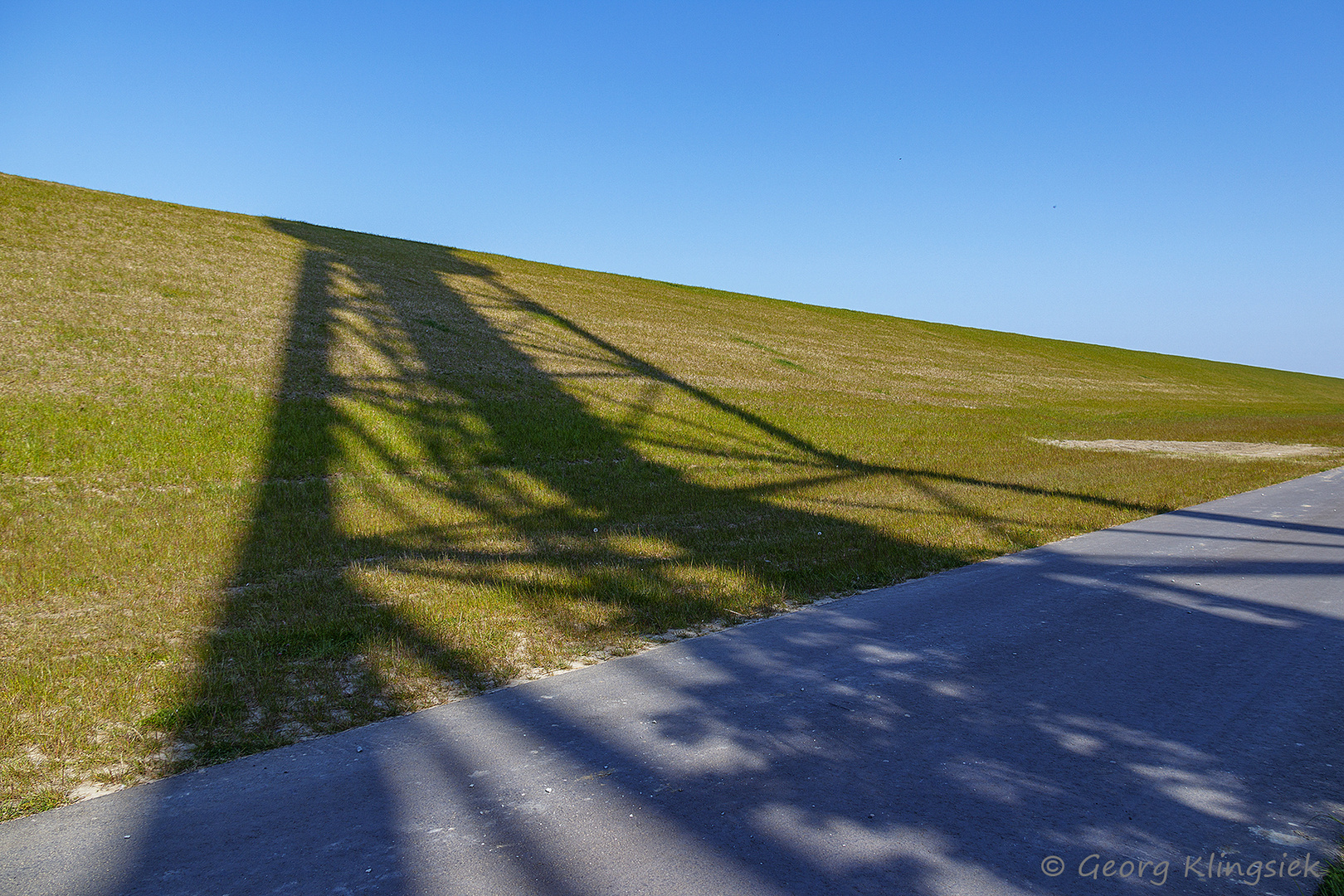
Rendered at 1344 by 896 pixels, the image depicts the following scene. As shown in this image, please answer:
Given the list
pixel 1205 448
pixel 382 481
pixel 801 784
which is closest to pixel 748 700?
pixel 801 784

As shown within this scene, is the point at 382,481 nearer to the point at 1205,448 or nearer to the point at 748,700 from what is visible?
the point at 748,700

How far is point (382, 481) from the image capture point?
12.2 m

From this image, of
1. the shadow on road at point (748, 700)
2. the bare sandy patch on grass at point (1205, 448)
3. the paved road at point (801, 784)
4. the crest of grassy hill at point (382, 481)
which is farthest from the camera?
the bare sandy patch on grass at point (1205, 448)

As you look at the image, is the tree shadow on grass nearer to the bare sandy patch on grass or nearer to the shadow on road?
the shadow on road

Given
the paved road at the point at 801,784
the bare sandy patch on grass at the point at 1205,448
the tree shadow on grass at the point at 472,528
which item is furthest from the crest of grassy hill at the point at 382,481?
the bare sandy patch on grass at the point at 1205,448

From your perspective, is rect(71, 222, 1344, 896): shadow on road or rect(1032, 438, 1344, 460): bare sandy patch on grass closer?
rect(71, 222, 1344, 896): shadow on road

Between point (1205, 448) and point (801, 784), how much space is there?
2246 centimetres

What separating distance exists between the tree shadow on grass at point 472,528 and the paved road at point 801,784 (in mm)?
724

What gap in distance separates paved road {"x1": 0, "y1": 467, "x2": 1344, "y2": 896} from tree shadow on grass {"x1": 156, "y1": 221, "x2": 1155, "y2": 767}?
0.72 meters

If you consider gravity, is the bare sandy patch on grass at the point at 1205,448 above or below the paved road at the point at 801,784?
above

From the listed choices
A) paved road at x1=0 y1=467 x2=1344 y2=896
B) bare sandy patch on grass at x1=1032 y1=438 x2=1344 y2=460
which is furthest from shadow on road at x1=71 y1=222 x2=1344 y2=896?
bare sandy patch on grass at x1=1032 y1=438 x2=1344 y2=460

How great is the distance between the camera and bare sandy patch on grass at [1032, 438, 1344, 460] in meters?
20.0

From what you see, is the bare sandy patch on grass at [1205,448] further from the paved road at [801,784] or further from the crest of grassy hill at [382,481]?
the paved road at [801,784]

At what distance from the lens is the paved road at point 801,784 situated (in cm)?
306
